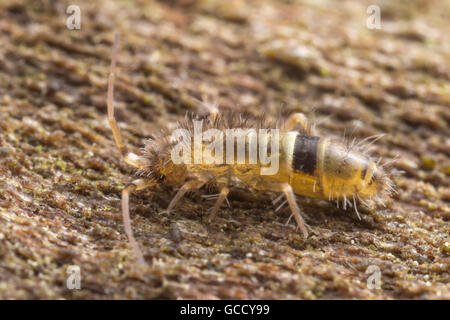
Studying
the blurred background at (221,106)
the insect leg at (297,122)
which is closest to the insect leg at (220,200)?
the blurred background at (221,106)

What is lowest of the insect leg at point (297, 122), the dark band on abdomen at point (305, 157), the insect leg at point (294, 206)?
the insect leg at point (294, 206)

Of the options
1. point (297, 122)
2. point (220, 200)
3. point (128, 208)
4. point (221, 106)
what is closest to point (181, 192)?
point (220, 200)

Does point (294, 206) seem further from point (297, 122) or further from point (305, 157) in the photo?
point (297, 122)

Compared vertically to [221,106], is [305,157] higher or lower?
lower

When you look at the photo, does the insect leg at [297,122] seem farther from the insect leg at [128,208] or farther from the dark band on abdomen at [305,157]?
the insect leg at [128,208]
